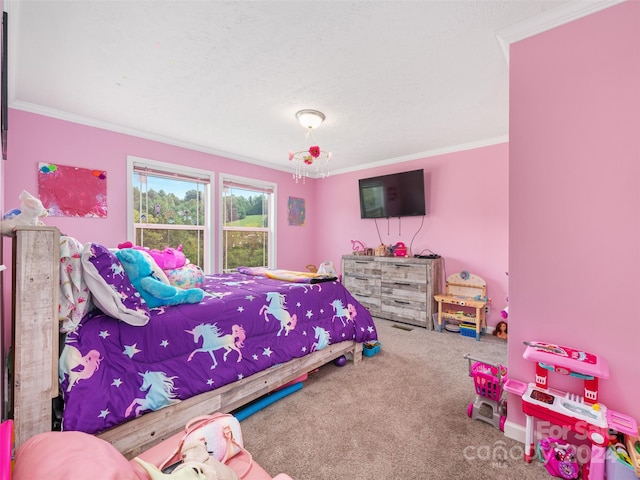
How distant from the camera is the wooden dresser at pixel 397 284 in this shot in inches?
150

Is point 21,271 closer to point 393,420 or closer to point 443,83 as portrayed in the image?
point 393,420

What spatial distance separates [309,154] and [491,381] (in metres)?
2.77

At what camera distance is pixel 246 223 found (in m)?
4.52

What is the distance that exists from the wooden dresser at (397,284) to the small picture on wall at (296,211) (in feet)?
3.86

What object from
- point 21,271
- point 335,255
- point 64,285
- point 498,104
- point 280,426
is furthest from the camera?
point 335,255

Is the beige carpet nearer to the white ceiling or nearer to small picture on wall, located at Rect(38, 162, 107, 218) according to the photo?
the white ceiling

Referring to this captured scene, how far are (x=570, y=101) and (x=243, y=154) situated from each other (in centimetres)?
370

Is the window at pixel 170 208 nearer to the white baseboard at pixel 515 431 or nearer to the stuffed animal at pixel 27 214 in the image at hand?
the stuffed animal at pixel 27 214

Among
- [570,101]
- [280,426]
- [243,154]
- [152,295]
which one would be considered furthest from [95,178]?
[570,101]

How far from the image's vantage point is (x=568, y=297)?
1.57 meters

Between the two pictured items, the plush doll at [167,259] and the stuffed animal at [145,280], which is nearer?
the stuffed animal at [145,280]

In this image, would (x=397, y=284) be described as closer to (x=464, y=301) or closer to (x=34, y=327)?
(x=464, y=301)

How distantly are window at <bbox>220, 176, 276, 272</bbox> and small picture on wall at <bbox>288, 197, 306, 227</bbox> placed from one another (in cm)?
38

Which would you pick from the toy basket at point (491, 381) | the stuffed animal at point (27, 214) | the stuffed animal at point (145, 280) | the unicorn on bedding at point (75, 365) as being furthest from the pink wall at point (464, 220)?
the stuffed animal at point (27, 214)
